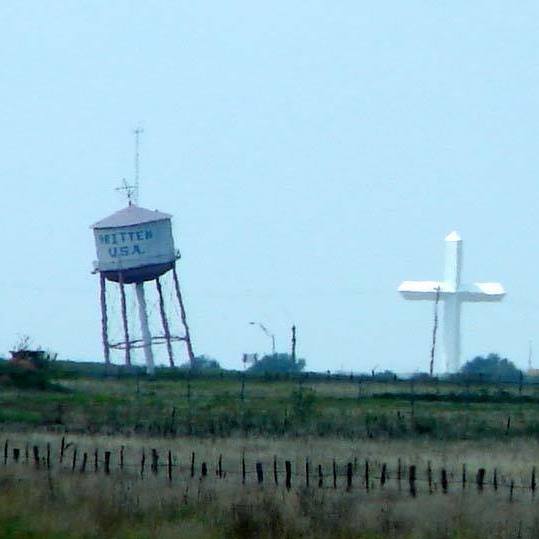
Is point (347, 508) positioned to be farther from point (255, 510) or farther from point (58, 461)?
point (58, 461)

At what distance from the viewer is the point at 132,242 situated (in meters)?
71.8

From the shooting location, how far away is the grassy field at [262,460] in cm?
2114

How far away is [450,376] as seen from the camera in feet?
275

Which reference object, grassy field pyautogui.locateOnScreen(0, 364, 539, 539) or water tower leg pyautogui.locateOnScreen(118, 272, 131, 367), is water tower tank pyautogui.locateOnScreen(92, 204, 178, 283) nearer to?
water tower leg pyautogui.locateOnScreen(118, 272, 131, 367)

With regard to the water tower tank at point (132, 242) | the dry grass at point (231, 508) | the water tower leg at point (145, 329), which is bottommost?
the dry grass at point (231, 508)

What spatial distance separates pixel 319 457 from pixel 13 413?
15.1 meters

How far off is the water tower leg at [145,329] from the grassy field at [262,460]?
7.87 metres

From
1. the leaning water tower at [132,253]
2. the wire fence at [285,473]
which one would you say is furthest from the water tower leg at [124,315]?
the wire fence at [285,473]

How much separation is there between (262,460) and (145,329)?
43.2 metres

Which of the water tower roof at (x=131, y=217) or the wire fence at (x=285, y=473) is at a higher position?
the water tower roof at (x=131, y=217)

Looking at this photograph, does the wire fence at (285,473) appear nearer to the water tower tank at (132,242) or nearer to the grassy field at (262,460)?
the grassy field at (262,460)

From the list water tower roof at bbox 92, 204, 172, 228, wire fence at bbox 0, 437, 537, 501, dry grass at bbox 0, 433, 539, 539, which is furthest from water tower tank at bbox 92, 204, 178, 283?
dry grass at bbox 0, 433, 539, 539

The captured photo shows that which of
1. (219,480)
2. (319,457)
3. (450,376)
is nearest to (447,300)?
(450,376)

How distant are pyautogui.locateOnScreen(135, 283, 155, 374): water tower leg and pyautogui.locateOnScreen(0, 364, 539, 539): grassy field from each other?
25.8 ft
